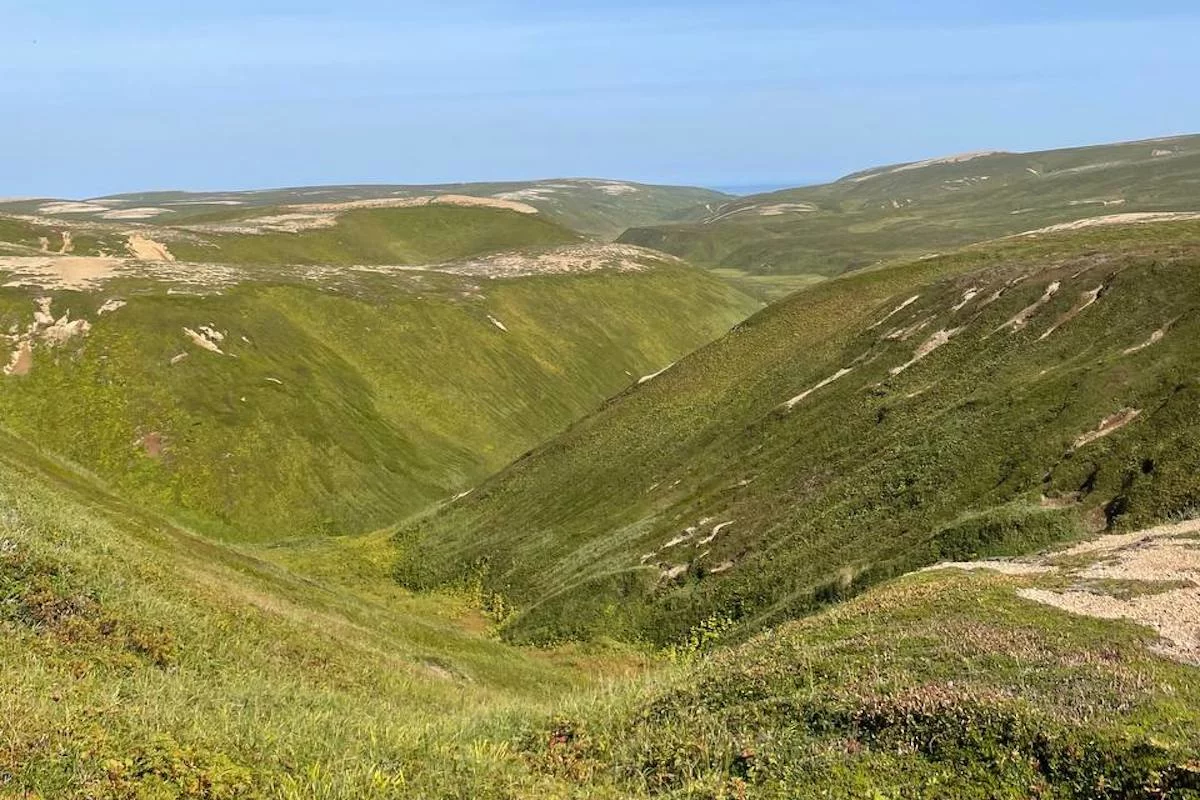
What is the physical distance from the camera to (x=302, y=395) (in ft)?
334

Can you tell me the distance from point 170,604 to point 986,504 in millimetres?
36527

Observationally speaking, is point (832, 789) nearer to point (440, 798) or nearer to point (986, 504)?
point (440, 798)

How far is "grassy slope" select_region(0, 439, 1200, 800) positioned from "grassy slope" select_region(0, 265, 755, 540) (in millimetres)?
58991

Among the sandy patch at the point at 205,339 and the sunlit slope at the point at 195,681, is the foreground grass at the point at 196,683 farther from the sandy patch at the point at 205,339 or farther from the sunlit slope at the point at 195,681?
the sandy patch at the point at 205,339

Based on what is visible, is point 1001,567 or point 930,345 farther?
point 930,345

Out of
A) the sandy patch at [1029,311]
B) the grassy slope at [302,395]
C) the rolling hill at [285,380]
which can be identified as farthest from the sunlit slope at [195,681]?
the rolling hill at [285,380]

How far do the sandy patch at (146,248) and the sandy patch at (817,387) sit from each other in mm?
154397

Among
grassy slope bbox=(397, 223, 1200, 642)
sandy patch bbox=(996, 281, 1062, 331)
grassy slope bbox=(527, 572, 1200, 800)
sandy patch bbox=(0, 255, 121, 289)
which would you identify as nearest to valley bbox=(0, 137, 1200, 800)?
grassy slope bbox=(527, 572, 1200, 800)

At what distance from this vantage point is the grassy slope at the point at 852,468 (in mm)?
39844

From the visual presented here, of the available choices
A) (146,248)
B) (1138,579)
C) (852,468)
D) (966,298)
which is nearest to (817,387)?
(966,298)

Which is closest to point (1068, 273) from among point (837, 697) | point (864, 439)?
point (864, 439)

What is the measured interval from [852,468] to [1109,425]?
14256 mm

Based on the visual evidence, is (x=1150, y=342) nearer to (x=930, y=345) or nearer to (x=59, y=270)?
(x=930, y=345)

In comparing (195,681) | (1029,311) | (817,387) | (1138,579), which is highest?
(1029,311)
